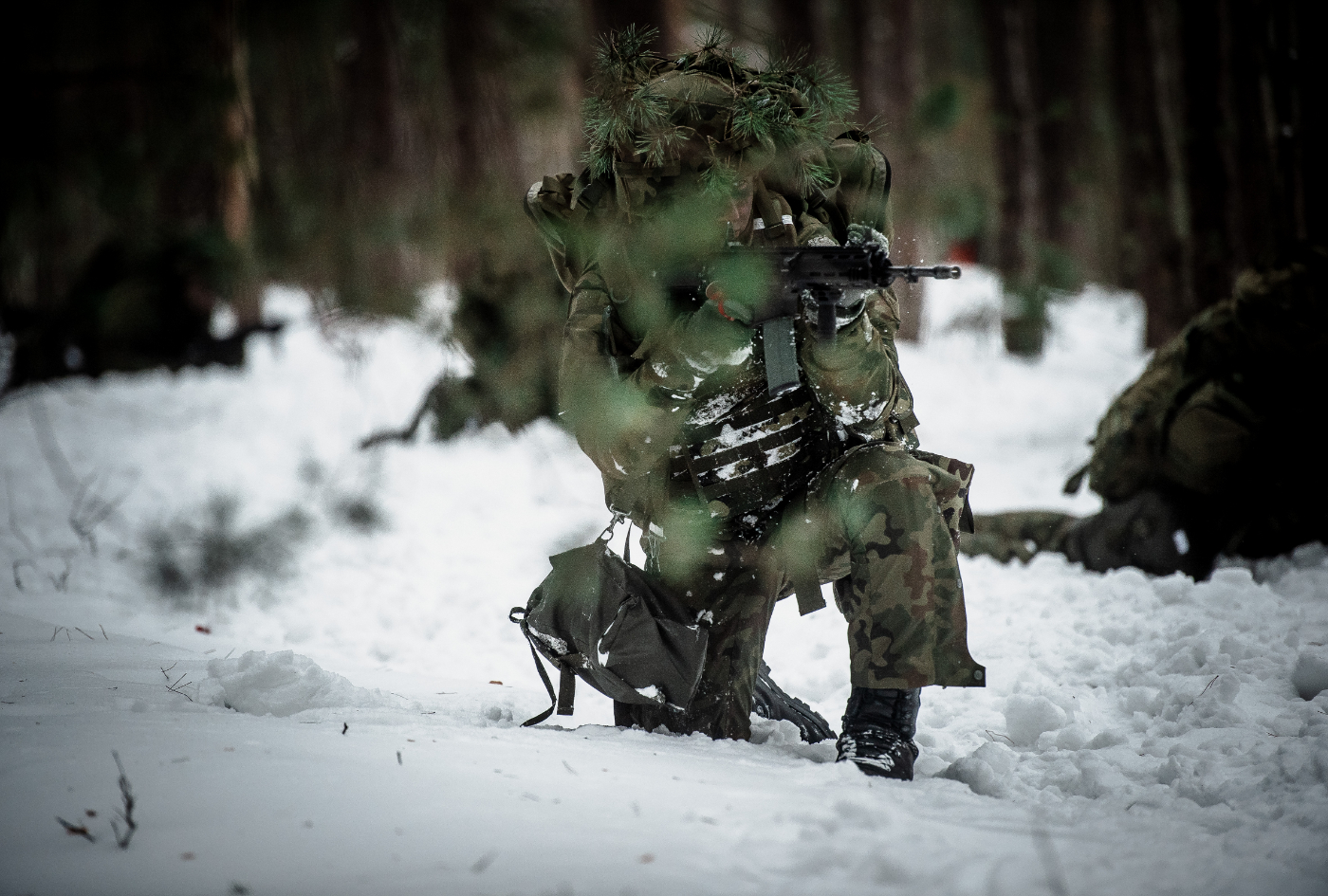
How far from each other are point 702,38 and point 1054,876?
1960 mm

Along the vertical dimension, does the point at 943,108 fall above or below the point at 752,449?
above

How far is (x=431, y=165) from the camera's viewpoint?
6.58 meters

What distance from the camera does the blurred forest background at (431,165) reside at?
3779mm

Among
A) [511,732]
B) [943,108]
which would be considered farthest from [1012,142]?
[511,732]

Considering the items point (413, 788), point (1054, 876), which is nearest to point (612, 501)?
point (413, 788)

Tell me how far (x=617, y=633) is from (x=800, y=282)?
0.86 meters

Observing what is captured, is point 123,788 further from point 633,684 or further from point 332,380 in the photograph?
point 332,380

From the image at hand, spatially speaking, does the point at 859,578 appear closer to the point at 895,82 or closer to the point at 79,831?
the point at 79,831

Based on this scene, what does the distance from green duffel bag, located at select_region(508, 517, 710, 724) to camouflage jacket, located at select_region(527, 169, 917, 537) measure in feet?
0.67

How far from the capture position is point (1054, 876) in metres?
1.30

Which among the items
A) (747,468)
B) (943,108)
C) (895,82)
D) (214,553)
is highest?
(895,82)

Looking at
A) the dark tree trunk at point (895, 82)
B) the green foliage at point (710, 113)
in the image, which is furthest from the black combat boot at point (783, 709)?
the dark tree trunk at point (895, 82)

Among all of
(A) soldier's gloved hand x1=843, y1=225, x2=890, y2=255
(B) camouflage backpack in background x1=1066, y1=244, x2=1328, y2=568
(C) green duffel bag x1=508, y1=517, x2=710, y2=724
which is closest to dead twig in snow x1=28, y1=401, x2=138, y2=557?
(C) green duffel bag x1=508, y1=517, x2=710, y2=724

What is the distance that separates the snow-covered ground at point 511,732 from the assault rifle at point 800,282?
85 cm
